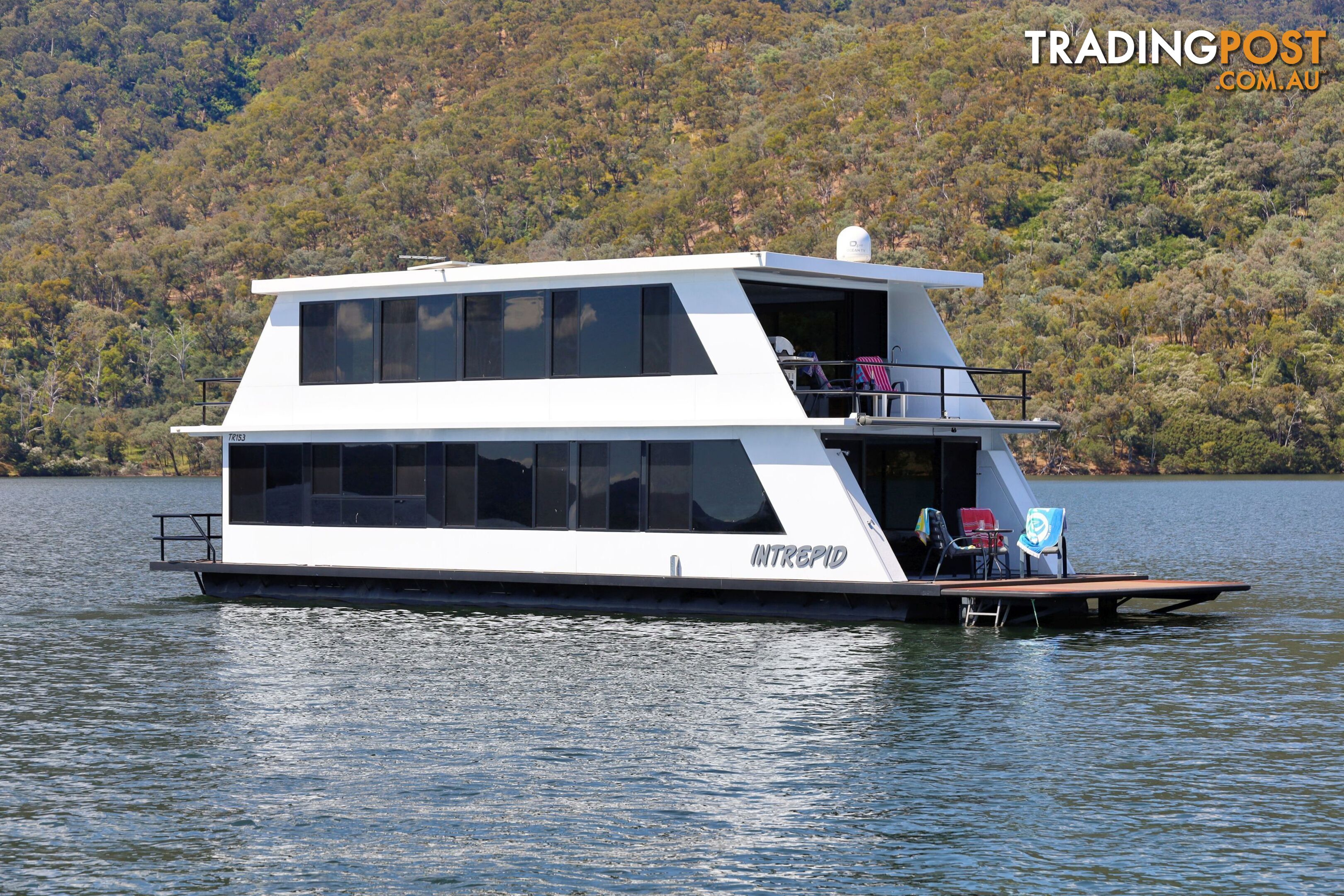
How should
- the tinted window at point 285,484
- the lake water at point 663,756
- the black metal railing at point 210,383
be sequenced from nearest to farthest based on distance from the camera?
the lake water at point 663,756
the black metal railing at point 210,383
the tinted window at point 285,484

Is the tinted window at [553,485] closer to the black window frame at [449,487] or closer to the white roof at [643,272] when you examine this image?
the black window frame at [449,487]

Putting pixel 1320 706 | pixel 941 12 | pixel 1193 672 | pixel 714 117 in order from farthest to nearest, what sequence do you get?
pixel 941 12 → pixel 714 117 → pixel 1193 672 → pixel 1320 706

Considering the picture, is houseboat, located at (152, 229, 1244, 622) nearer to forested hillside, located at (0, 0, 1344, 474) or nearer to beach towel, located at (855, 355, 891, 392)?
beach towel, located at (855, 355, 891, 392)

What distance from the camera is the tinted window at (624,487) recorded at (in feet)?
75.7

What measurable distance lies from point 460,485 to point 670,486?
3514 millimetres

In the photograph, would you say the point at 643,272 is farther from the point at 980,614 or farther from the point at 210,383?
the point at 210,383

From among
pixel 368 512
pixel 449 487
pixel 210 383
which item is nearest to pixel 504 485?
pixel 449 487

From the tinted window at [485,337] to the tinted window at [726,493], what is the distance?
11.8ft

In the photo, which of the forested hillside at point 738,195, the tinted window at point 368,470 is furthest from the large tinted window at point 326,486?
the forested hillside at point 738,195

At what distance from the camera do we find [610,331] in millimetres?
23469

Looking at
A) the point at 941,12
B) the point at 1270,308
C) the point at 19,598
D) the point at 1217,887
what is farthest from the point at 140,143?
the point at 1217,887

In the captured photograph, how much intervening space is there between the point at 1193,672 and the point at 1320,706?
221cm

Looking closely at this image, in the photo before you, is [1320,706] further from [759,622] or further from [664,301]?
[664,301]

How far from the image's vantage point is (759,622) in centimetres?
2303
